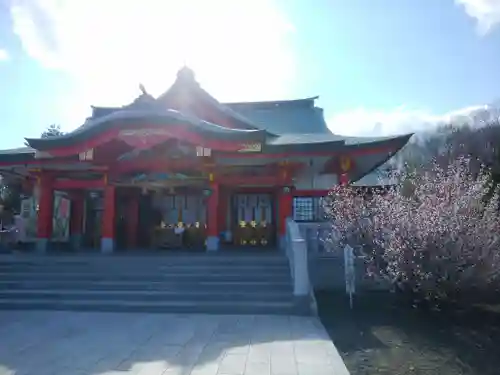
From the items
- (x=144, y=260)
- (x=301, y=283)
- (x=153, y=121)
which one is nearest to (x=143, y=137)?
(x=153, y=121)

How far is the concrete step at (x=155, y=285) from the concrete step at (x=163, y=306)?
0.60m

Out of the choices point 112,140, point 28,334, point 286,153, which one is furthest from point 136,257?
point 286,153

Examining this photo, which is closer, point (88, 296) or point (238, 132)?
point (88, 296)

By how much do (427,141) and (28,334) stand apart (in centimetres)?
3419

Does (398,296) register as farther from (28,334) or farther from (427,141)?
(427,141)

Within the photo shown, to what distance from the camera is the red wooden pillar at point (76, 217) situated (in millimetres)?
16297

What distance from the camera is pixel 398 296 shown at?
8422 millimetres

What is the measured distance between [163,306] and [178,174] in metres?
5.54

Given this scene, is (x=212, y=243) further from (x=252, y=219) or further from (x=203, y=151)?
(x=252, y=219)

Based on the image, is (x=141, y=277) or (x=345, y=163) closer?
(x=141, y=277)

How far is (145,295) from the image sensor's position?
28.9ft

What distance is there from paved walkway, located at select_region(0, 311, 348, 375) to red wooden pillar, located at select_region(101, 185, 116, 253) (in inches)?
173

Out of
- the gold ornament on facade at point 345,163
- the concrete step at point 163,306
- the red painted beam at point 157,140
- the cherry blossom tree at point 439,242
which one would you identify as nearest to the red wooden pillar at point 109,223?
the red painted beam at point 157,140

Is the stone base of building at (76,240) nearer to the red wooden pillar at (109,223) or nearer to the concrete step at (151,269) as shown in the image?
the red wooden pillar at (109,223)
